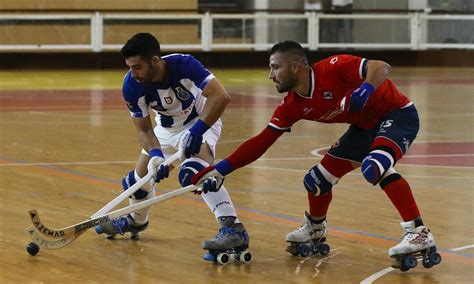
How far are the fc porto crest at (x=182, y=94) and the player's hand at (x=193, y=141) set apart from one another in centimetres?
43

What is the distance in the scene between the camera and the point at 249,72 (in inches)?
1120

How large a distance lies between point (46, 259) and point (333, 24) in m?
23.6

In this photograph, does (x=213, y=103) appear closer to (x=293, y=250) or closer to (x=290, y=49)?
(x=290, y=49)

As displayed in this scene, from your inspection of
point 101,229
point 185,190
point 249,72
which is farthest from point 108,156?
point 249,72

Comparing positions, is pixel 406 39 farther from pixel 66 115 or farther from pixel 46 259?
pixel 46 259

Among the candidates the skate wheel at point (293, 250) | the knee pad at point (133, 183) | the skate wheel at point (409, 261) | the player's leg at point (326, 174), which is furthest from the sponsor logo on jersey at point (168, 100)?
the skate wheel at point (409, 261)

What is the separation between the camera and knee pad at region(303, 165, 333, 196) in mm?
7410

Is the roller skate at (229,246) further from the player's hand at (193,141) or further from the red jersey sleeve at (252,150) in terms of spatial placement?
the player's hand at (193,141)

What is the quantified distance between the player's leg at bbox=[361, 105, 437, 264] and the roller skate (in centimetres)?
95

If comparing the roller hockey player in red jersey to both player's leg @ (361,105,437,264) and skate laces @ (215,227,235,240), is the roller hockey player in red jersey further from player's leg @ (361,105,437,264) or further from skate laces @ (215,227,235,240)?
skate laces @ (215,227,235,240)

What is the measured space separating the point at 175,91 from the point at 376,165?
5.11 ft

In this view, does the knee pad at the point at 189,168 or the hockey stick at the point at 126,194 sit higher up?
the knee pad at the point at 189,168

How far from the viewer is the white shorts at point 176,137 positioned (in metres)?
7.67

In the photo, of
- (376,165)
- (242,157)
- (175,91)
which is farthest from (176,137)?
(376,165)
